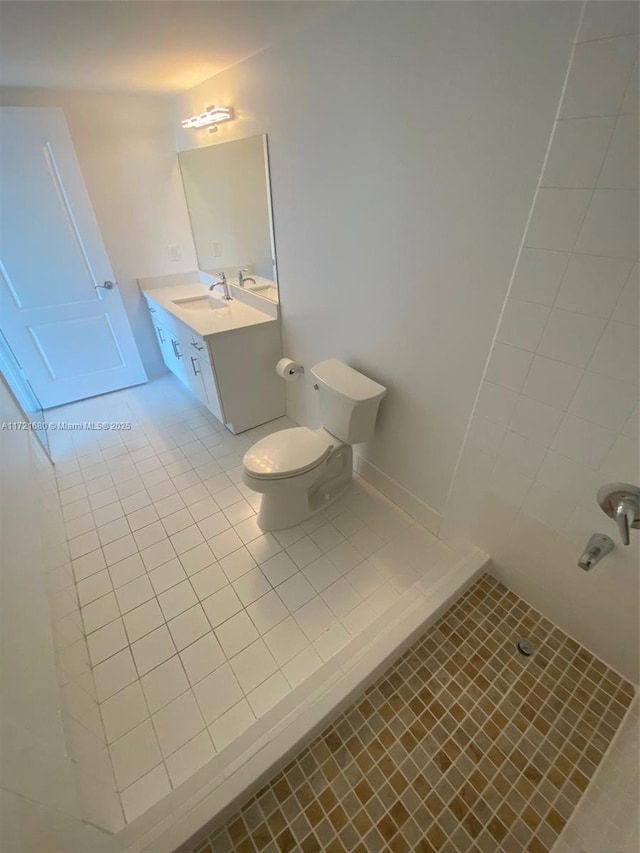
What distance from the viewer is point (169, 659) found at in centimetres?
143

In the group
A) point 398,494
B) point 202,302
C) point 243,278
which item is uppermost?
point 243,278

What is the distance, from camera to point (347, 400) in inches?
67.8

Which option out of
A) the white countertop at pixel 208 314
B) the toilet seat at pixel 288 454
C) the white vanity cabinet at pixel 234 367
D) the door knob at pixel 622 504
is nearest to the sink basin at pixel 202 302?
the white countertop at pixel 208 314

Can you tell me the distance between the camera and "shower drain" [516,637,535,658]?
1.40 m

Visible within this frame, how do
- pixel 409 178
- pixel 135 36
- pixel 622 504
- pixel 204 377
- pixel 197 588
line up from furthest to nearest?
pixel 204 377 < pixel 197 588 < pixel 135 36 < pixel 409 178 < pixel 622 504

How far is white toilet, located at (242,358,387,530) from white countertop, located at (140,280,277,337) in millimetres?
710

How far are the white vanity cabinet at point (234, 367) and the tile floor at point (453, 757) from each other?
1747 millimetres

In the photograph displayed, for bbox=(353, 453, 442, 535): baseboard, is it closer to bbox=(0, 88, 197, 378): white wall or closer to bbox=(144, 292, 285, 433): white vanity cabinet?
bbox=(144, 292, 285, 433): white vanity cabinet

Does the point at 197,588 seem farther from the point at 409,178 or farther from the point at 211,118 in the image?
the point at 211,118

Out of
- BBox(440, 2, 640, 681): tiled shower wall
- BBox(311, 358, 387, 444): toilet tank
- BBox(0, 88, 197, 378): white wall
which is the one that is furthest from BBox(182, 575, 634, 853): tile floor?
BBox(0, 88, 197, 378): white wall

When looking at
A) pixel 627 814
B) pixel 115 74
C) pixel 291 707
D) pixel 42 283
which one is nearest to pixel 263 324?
pixel 115 74

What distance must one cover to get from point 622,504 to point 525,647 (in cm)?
74

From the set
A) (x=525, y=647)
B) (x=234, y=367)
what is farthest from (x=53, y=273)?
(x=525, y=647)

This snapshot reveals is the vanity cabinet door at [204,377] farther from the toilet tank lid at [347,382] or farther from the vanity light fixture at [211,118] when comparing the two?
the vanity light fixture at [211,118]
